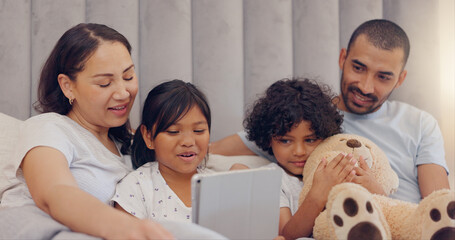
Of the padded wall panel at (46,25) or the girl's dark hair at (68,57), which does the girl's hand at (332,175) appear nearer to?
the girl's dark hair at (68,57)

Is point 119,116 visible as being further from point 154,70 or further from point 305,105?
point 305,105

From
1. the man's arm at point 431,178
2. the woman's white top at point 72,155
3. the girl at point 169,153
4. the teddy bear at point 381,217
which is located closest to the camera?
the teddy bear at point 381,217

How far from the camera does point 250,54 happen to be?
1646mm

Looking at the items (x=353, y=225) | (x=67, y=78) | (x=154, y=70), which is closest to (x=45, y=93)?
(x=67, y=78)

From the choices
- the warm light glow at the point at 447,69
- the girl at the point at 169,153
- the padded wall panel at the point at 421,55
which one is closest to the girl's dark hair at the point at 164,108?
the girl at the point at 169,153

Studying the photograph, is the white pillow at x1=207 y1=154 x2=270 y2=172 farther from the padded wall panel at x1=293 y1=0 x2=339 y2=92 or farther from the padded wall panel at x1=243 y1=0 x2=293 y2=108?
the padded wall panel at x1=293 y1=0 x2=339 y2=92

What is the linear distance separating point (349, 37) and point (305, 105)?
0.51m

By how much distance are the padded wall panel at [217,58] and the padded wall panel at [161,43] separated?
6 centimetres

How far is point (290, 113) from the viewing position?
4.20 feet

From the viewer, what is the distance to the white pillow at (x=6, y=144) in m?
1.15

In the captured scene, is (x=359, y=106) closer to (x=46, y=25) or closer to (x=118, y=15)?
(x=118, y=15)

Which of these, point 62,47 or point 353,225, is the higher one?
point 62,47

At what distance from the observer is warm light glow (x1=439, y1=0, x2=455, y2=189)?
171 centimetres

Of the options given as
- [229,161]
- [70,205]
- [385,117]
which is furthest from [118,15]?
[385,117]
